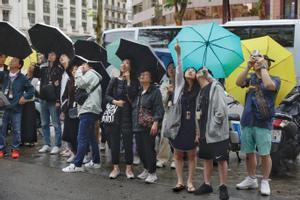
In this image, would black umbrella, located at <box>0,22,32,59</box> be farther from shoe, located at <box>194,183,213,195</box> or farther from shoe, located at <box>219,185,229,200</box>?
shoe, located at <box>219,185,229,200</box>

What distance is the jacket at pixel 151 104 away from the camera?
7180 mm

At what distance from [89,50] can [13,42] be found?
58.1 inches

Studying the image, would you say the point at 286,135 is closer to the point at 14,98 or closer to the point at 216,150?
the point at 216,150

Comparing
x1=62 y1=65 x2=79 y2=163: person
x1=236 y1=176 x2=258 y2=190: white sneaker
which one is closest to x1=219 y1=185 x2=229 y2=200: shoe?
x1=236 y1=176 x2=258 y2=190: white sneaker

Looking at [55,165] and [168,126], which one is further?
[55,165]

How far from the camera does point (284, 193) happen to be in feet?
22.4

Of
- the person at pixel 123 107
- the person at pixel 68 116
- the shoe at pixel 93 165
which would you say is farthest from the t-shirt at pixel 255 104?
the person at pixel 68 116

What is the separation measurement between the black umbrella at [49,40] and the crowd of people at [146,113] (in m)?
0.20

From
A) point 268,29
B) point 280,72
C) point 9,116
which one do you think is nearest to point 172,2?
point 268,29

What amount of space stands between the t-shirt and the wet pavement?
98 centimetres

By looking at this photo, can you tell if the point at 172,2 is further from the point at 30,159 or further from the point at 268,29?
the point at 30,159

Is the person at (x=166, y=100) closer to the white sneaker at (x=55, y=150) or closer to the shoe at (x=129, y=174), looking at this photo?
the shoe at (x=129, y=174)

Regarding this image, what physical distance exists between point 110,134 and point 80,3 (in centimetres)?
10357

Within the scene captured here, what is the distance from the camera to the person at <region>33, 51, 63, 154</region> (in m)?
9.22
